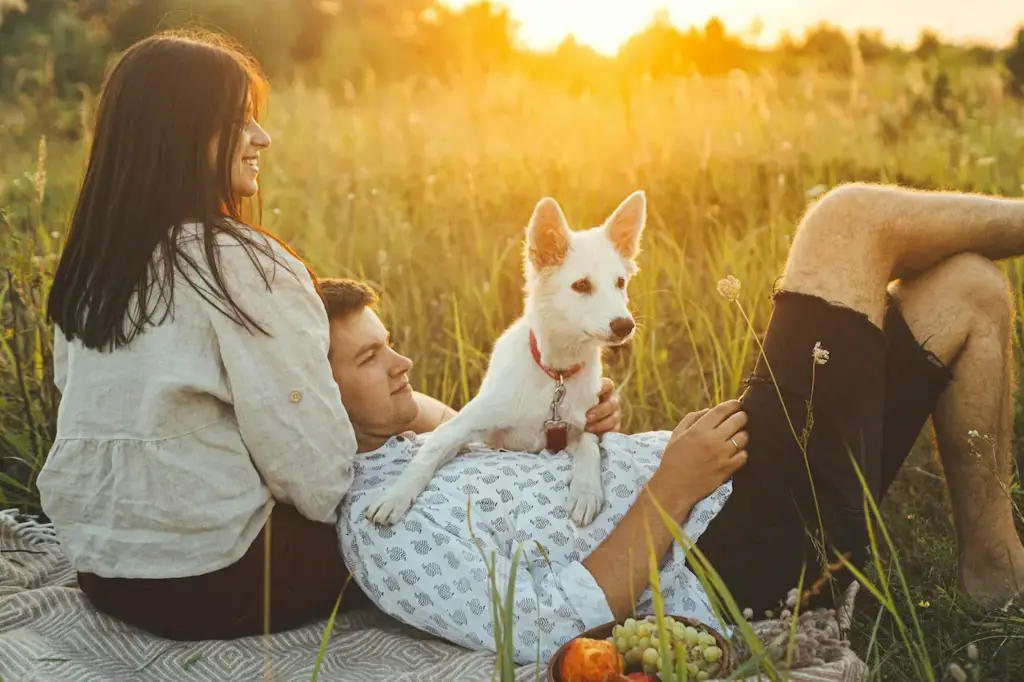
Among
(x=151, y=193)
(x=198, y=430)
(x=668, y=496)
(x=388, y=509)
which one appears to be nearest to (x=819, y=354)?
(x=668, y=496)

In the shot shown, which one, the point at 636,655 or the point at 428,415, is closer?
the point at 636,655

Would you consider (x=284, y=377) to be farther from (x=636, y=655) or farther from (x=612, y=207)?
(x=612, y=207)

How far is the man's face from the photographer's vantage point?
2783 mm

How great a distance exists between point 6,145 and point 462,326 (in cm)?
518

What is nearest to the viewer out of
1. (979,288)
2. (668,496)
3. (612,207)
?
(668,496)

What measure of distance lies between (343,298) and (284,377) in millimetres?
538

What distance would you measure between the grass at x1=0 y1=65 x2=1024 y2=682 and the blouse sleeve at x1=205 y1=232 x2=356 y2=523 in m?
1.44

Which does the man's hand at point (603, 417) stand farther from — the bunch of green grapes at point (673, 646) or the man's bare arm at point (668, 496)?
the bunch of green grapes at point (673, 646)

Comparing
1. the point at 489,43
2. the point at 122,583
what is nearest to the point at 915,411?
the point at 122,583

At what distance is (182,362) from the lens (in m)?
2.24

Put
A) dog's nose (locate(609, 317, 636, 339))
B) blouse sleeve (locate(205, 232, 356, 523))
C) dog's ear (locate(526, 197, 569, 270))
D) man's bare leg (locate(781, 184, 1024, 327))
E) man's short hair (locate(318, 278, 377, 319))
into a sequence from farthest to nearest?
dog's ear (locate(526, 197, 569, 270))
dog's nose (locate(609, 317, 636, 339))
man's short hair (locate(318, 278, 377, 319))
man's bare leg (locate(781, 184, 1024, 327))
blouse sleeve (locate(205, 232, 356, 523))

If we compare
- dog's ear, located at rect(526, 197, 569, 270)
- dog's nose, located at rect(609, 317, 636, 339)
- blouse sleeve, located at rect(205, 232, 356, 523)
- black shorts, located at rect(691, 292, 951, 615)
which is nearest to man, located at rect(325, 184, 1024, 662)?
black shorts, located at rect(691, 292, 951, 615)

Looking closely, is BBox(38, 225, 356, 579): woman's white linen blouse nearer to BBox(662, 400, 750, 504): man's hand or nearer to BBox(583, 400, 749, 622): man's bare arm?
BBox(583, 400, 749, 622): man's bare arm

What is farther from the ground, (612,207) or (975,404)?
(612,207)
